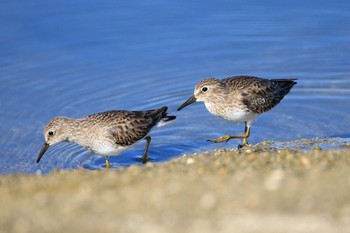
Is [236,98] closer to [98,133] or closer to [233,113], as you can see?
[233,113]

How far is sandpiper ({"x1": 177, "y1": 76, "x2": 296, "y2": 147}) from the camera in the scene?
11695 millimetres

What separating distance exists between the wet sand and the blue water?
4.11 metres

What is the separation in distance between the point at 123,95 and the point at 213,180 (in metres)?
6.91

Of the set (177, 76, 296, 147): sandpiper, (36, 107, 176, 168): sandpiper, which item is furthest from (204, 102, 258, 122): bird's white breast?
(36, 107, 176, 168): sandpiper

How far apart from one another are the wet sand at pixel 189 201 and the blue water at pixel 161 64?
4.11m

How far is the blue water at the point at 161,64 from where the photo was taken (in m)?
12.2

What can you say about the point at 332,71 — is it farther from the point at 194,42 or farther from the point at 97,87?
the point at 97,87

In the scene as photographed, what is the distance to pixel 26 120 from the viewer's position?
12703 millimetres

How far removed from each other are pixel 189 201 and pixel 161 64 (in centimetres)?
825

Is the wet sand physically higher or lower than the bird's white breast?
higher

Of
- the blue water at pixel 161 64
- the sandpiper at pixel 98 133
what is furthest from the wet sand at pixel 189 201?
the blue water at pixel 161 64

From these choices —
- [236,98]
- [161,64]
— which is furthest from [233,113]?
[161,64]

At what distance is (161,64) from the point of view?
14.5 m

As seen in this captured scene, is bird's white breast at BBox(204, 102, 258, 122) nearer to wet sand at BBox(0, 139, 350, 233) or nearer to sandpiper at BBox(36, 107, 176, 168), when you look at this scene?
sandpiper at BBox(36, 107, 176, 168)
